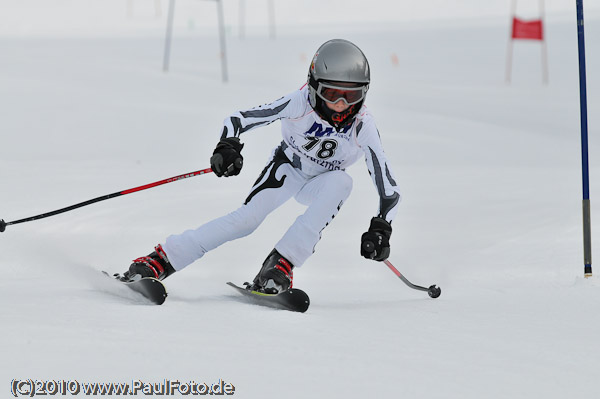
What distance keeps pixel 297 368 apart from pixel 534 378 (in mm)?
739

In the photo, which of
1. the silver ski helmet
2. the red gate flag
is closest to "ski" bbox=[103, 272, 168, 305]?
the silver ski helmet

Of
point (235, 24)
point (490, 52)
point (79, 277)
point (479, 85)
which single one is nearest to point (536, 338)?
point (79, 277)

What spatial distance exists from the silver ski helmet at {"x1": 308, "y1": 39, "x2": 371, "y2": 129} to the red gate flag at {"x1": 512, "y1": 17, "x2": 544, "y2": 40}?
45.4ft

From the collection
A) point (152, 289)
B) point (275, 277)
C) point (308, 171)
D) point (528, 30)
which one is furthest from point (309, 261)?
point (528, 30)

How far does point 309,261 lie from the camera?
17.5 ft

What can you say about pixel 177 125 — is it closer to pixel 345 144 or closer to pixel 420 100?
pixel 420 100

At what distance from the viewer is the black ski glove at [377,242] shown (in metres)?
3.47

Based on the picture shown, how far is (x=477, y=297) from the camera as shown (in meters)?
4.03

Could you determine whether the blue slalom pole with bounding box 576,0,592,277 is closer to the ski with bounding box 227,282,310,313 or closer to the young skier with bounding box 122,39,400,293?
the young skier with bounding box 122,39,400,293

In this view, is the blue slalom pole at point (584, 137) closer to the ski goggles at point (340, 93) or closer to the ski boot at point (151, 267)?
the ski goggles at point (340, 93)

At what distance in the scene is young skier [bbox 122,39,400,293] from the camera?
11.5 ft

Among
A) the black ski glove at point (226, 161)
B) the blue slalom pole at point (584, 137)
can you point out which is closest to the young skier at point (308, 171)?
the black ski glove at point (226, 161)

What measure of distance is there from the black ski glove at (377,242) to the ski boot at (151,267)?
0.86m

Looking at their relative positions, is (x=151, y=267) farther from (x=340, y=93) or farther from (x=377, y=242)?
(x=340, y=93)
